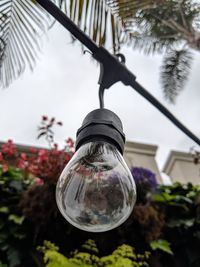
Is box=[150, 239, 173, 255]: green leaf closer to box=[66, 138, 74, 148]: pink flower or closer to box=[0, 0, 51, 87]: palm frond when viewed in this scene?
box=[66, 138, 74, 148]: pink flower

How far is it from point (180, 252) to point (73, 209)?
89.5 inches

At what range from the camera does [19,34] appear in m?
1.85

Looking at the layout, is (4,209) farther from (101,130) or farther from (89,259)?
(101,130)

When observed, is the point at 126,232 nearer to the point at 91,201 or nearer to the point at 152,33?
the point at 91,201

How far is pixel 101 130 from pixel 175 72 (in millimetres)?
4199

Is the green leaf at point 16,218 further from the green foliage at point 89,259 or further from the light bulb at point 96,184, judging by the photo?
the light bulb at point 96,184

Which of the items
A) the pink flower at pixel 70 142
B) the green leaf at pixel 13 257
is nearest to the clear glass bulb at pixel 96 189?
the green leaf at pixel 13 257

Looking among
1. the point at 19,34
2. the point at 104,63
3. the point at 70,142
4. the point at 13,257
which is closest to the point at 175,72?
the point at 70,142

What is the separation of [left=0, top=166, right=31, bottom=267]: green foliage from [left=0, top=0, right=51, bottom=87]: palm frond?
121 centimetres

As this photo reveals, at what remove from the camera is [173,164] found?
602cm

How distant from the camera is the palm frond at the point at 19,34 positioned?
1.74 metres

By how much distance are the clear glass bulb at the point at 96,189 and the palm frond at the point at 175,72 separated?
400 centimetres

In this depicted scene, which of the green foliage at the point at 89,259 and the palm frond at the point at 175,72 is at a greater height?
the palm frond at the point at 175,72

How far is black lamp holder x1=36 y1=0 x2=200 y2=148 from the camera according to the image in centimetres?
77
